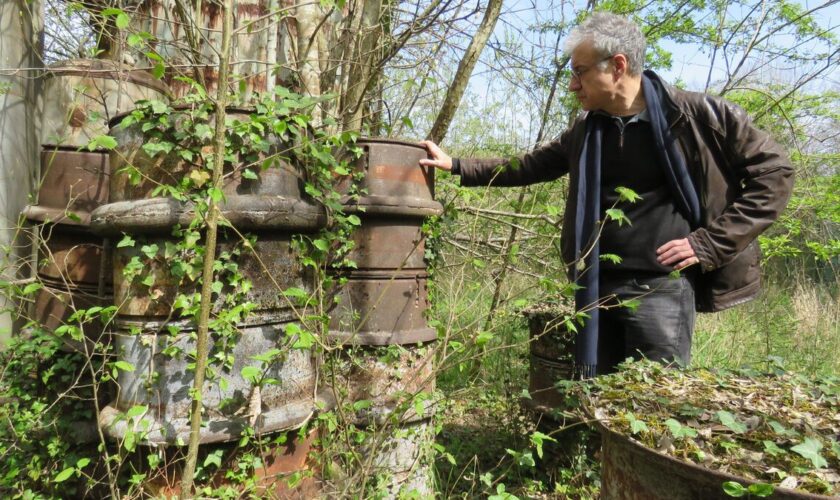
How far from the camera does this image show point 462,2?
11.5 feet

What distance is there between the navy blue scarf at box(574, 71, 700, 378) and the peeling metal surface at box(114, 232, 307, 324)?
1.29 metres

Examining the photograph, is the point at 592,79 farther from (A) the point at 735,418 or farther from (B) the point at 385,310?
(A) the point at 735,418

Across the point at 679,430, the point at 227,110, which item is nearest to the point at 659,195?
the point at 679,430

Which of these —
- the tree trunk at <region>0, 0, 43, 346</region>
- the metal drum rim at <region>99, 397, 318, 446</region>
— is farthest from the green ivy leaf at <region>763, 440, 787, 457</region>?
the tree trunk at <region>0, 0, 43, 346</region>

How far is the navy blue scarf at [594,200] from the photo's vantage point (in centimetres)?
244

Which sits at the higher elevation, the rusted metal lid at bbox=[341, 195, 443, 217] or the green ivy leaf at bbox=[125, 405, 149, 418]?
the rusted metal lid at bbox=[341, 195, 443, 217]

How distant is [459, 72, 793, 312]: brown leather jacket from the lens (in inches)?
90.9

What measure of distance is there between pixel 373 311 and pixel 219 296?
830 millimetres

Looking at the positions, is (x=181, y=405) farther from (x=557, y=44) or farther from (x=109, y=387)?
(x=557, y=44)

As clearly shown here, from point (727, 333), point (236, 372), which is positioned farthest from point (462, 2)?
point (727, 333)

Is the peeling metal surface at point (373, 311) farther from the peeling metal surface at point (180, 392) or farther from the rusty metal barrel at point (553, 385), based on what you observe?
the rusty metal barrel at point (553, 385)

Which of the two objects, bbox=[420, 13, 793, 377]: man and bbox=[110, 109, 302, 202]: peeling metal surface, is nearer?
bbox=[110, 109, 302, 202]: peeling metal surface

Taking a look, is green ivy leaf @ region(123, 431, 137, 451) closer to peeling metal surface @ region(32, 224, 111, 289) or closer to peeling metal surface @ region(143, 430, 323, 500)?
peeling metal surface @ region(143, 430, 323, 500)

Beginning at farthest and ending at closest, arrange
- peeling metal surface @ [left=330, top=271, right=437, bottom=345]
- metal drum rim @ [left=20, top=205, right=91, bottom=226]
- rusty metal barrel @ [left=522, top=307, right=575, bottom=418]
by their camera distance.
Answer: rusty metal barrel @ [left=522, top=307, right=575, bottom=418] → peeling metal surface @ [left=330, top=271, right=437, bottom=345] → metal drum rim @ [left=20, top=205, right=91, bottom=226]
